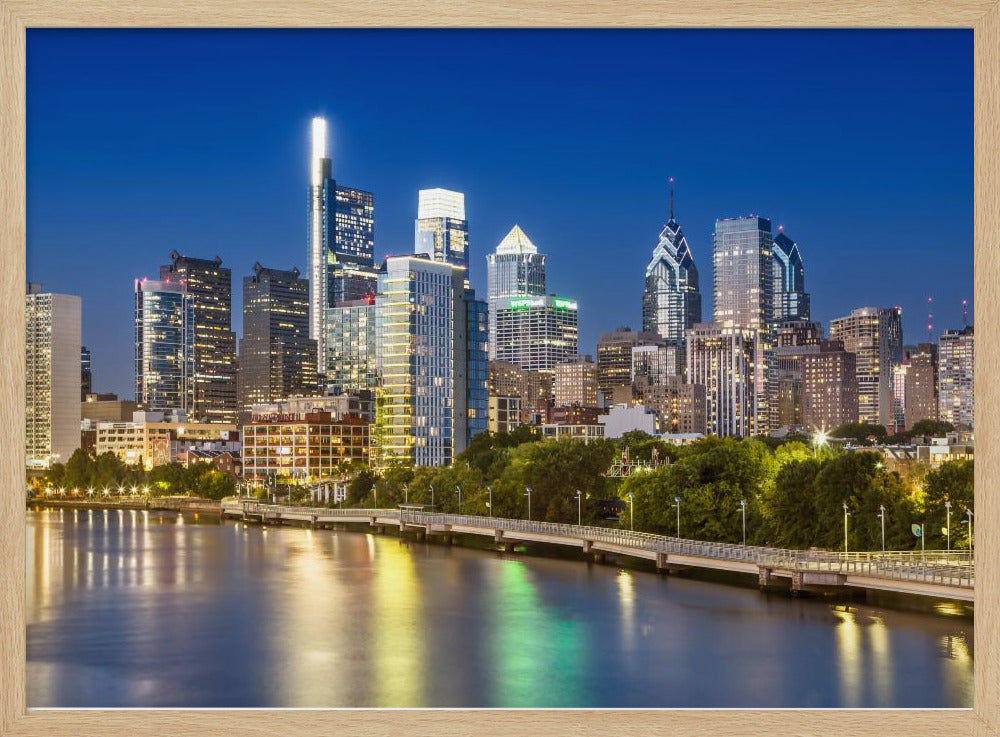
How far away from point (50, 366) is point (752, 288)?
20843mm

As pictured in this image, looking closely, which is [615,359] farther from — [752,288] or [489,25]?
[489,25]

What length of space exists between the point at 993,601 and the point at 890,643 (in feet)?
20.1

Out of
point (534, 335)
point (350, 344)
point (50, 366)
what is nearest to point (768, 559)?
point (50, 366)

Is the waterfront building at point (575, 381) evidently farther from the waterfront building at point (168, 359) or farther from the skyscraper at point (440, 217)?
the skyscraper at point (440, 217)

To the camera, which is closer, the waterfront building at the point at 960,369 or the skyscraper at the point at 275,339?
the waterfront building at the point at 960,369

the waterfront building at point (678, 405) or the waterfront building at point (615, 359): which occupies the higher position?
the waterfront building at point (615, 359)

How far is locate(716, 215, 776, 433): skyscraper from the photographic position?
18.4 m

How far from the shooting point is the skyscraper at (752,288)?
60.3ft

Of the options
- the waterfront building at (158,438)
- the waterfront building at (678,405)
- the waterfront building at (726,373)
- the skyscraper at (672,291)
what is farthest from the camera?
the waterfront building at (678,405)

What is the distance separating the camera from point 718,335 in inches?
1686

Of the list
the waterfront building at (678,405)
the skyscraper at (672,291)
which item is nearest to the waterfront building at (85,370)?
the skyscraper at (672,291)

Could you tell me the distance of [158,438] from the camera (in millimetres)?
36938

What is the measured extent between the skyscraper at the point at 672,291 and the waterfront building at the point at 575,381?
28.4ft

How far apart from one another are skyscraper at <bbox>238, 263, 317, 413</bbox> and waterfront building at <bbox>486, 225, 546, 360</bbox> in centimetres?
1624
